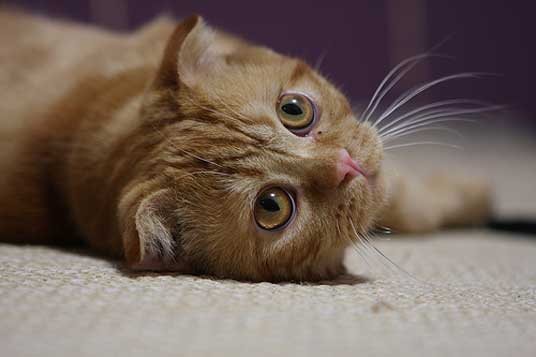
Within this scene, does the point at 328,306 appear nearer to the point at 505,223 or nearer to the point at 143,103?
the point at 143,103

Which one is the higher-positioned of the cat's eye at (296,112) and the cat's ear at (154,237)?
the cat's eye at (296,112)

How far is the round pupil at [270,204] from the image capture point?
130 centimetres

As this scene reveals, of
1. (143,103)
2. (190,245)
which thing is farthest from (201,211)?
(143,103)

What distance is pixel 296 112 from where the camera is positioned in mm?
1394

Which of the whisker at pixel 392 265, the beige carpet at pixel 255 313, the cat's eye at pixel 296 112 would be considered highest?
the cat's eye at pixel 296 112

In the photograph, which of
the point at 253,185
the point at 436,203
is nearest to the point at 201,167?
the point at 253,185

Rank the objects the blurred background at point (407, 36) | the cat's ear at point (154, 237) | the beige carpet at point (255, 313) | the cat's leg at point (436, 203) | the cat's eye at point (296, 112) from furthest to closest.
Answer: the blurred background at point (407, 36), the cat's leg at point (436, 203), the cat's eye at point (296, 112), the cat's ear at point (154, 237), the beige carpet at point (255, 313)

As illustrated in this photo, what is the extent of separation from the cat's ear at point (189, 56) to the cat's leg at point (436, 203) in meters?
0.81

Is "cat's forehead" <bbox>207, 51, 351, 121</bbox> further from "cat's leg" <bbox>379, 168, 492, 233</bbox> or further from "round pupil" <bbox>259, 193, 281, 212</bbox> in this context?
"cat's leg" <bbox>379, 168, 492, 233</bbox>

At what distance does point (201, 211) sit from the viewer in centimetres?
134

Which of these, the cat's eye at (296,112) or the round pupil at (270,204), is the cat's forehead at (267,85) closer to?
the cat's eye at (296,112)

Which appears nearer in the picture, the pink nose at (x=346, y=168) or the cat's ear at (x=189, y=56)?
the pink nose at (x=346, y=168)

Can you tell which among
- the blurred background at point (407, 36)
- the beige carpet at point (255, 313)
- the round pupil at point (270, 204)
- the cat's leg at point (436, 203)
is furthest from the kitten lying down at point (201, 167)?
the blurred background at point (407, 36)

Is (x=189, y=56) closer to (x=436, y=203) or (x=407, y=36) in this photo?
(x=436, y=203)
